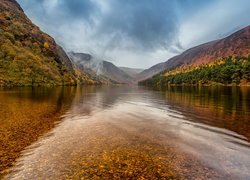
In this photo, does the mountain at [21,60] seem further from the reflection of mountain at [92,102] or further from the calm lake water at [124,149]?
the calm lake water at [124,149]

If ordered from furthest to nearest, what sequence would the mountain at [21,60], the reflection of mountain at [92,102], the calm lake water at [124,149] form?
the mountain at [21,60] → the reflection of mountain at [92,102] → the calm lake water at [124,149]

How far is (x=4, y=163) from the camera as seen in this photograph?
10.8 metres

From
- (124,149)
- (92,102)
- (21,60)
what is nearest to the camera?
(124,149)

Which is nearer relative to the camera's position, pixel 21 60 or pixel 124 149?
pixel 124 149

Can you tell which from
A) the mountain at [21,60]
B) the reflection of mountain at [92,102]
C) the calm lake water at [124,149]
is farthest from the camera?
the mountain at [21,60]

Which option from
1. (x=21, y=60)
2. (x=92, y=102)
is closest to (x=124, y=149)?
(x=92, y=102)

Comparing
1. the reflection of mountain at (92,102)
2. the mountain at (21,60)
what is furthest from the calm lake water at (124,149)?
the mountain at (21,60)

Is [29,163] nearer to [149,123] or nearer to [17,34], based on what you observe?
[149,123]

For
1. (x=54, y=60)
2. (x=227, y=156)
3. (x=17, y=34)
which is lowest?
(x=227, y=156)

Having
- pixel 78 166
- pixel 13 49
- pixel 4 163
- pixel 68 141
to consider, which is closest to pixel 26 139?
pixel 68 141

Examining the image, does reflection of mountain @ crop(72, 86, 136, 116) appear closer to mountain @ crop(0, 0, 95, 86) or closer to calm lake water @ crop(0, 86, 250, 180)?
calm lake water @ crop(0, 86, 250, 180)

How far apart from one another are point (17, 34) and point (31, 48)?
1494cm

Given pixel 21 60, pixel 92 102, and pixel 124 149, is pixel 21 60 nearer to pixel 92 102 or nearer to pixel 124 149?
pixel 92 102

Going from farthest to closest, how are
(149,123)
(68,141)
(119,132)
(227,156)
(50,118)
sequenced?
(50,118), (149,123), (119,132), (68,141), (227,156)
